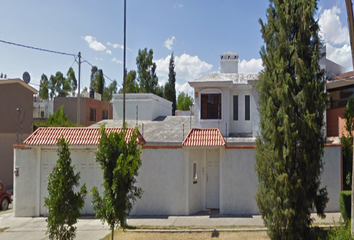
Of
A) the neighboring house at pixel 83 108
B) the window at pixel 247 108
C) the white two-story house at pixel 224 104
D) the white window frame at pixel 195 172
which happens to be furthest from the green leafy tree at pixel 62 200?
the neighboring house at pixel 83 108

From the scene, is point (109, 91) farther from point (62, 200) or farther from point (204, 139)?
point (62, 200)

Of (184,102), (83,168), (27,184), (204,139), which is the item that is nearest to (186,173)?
(204,139)

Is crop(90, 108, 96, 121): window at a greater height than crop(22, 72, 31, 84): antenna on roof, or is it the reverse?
crop(22, 72, 31, 84): antenna on roof

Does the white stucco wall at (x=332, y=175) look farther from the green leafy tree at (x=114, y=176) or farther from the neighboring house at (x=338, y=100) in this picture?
the green leafy tree at (x=114, y=176)

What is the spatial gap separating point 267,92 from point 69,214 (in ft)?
19.9

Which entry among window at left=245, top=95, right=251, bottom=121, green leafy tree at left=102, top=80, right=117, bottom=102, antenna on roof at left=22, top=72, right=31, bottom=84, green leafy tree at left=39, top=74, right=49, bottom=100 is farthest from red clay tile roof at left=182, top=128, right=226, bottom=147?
green leafy tree at left=39, top=74, right=49, bottom=100

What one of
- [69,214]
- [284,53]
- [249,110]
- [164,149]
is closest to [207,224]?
[164,149]

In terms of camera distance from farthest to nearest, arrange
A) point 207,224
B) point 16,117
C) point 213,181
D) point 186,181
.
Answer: point 16,117, point 213,181, point 186,181, point 207,224

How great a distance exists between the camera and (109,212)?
8.58 metres

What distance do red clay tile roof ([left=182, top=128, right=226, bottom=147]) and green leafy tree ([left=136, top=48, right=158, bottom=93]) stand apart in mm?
28047

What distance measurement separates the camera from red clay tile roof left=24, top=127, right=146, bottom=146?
12.7 metres

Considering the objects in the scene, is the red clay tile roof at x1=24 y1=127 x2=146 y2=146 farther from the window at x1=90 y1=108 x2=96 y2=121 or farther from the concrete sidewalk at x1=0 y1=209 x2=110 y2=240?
the window at x1=90 y1=108 x2=96 y2=121

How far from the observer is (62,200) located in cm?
828

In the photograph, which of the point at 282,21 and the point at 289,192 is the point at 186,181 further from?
the point at 282,21
